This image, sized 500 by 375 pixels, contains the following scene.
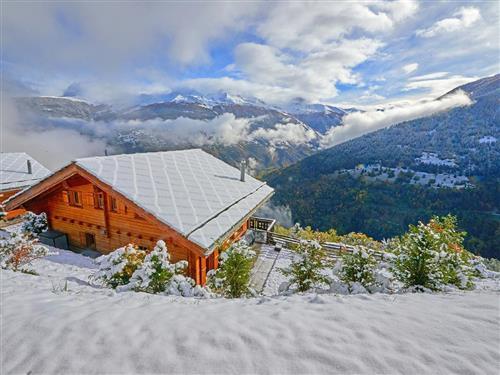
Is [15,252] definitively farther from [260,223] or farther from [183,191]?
[260,223]

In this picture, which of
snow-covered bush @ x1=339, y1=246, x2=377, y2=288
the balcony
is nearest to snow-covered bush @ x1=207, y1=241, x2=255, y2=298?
snow-covered bush @ x1=339, y1=246, x2=377, y2=288

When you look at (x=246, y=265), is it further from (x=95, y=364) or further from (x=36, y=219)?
(x=36, y=219)

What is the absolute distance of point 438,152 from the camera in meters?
179

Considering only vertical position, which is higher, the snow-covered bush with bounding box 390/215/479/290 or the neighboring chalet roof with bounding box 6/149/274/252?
the neighboring chalet roof with bounding box 6/149/274/252

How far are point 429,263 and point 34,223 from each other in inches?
632

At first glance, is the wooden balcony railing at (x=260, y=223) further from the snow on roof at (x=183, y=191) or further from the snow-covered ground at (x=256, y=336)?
the snow-covered ground at (x=256, y=336)

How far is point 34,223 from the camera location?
12609 millimetres

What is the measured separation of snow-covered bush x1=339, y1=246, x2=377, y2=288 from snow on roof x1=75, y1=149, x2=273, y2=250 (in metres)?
4.27

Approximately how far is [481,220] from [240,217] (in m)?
126

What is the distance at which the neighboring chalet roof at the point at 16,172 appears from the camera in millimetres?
21523

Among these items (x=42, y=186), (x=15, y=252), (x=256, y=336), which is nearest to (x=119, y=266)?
(x=15, y=252)

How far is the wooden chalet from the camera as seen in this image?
30.6ft

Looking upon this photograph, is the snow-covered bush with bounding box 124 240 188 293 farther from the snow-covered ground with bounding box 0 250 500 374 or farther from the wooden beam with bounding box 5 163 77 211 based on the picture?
the wooden beam with bounding box 5 163 77 211

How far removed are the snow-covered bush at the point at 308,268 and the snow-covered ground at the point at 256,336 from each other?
174 cm
